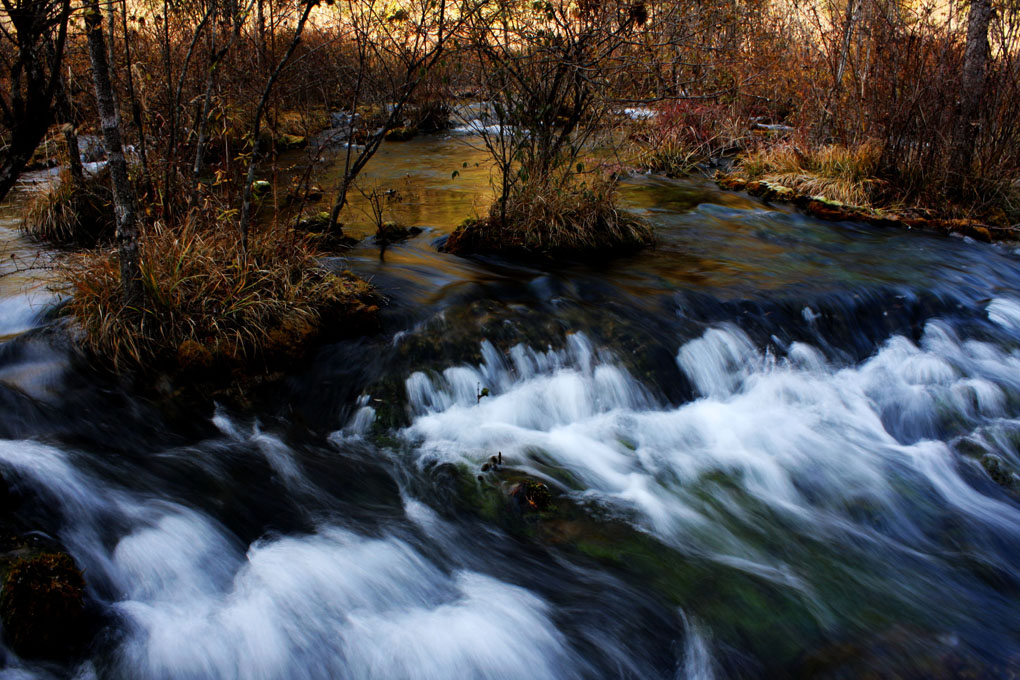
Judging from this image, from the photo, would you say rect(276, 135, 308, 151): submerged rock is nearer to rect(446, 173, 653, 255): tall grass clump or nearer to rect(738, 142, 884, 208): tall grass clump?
rect(446, 173, 653, 255): tall grass clump

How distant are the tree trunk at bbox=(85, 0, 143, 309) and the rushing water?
0.73 metres

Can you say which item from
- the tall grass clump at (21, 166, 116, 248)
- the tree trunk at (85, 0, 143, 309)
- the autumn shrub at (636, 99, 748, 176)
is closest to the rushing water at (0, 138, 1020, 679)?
the tree trunk at (85, 0, 143, 309)

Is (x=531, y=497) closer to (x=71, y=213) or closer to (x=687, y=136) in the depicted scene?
(x=71, y=213)

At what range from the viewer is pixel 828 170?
1102cm

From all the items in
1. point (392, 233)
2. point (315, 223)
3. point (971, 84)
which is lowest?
point (392, 233)

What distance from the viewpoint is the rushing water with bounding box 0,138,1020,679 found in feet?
10.1

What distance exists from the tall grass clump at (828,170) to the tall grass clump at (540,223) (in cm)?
461

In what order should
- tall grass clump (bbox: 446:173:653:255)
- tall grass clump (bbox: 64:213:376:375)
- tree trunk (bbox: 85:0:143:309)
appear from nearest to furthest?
tree trunk (bbox: 85:0:143:309) → tall grass clump (bbox: 64:213:376:375) → tall grass clump (bbox: 446:173:653:255)

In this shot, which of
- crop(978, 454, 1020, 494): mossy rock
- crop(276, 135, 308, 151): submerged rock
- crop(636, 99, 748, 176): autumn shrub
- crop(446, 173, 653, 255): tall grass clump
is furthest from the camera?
crop(276, 135, 308, 151): submerged rock

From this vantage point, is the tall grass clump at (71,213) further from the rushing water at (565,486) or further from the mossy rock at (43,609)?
the mossy rock at (43,609)

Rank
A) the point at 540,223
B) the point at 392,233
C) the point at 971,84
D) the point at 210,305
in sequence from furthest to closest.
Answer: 1. the point at 971,84
2. the point at 392,233
3. the point at 540,223
4. the point at 210,305

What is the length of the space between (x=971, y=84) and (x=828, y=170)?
2278 millimetres

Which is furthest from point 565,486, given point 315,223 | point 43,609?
point 315,223

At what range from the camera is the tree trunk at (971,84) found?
8.88 m
